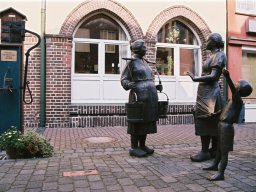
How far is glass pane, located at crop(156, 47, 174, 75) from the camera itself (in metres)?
11.2

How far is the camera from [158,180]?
165 inches

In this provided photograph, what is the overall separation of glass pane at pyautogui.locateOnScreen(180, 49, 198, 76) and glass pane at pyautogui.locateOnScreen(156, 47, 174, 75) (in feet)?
1.25

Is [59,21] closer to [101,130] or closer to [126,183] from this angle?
[101,130]

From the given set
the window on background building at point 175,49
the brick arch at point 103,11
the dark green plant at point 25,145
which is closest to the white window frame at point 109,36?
the brick arch at point 103,11

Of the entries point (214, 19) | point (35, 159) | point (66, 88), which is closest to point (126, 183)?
point (35, 159)

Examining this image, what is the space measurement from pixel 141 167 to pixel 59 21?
6284 mm

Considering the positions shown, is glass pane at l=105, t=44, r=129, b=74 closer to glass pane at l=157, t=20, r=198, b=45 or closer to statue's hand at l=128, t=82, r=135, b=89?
glass pane at l=157, t=20, r=198, b=45

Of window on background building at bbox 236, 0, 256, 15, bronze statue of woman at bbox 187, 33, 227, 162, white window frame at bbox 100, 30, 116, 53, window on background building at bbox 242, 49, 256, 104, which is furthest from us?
window on background building at bbox 242, 49, 256, 104

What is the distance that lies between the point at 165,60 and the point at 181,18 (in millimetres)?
1491

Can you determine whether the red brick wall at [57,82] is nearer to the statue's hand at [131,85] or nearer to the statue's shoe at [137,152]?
the statue's shoe at [137,152]

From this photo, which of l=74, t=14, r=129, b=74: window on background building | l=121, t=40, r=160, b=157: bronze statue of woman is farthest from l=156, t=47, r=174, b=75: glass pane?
l=121, t=40, r=160, b=157: bronze statue of woman

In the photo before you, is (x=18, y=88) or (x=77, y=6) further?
(x=77, y=6)

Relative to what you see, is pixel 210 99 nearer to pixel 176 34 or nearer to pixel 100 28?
pixel 100 28

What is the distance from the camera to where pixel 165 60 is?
11266mm
